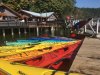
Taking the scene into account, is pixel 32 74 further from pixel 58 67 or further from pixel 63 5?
pixel 63 5

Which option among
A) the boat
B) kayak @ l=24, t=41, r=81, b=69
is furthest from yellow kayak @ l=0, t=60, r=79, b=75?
kayak @ l=24, t=41, r=81, b=69

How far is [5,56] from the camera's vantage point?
15.1 metres

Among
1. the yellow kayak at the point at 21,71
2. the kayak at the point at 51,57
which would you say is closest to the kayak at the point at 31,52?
the kayak at the point at 51,57

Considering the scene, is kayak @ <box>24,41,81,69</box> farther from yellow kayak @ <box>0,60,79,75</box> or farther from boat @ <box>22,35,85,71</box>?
yellow kayak @ <box>0,60,79,75</box>

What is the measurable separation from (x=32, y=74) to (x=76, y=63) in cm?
529

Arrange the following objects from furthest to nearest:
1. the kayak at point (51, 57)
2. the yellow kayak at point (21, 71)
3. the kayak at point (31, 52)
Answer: the kayak at point (51, 57), the kayak at point (31, 52), the yellow kayak at point (21, 71)

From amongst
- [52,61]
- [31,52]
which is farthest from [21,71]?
[31,52]

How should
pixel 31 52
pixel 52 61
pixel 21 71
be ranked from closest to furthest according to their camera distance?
pixel 21 71 → pixel 52 61 → pixel 31 52

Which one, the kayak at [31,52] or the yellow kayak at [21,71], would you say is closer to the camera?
the yellow kayak at [21,71]

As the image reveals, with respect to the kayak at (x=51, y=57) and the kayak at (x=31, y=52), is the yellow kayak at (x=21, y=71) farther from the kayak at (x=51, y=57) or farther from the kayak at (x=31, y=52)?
the kayak at (x=51, y=57)

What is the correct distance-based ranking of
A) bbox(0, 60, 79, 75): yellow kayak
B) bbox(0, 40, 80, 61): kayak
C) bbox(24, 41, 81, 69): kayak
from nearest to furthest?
bbox(0, 60, 79, 75): yellow kayak
bbox(0, 40, 80, 61): kayak
bbox(24, 41, 81, 69): kayak

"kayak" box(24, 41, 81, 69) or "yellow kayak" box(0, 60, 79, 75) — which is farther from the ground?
"yellow kayak" box(0, 60, 79, 75)

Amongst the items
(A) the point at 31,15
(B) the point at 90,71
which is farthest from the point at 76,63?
(A) the point at 31,15

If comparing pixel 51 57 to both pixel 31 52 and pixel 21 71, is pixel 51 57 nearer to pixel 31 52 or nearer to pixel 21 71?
pixel 31 52
